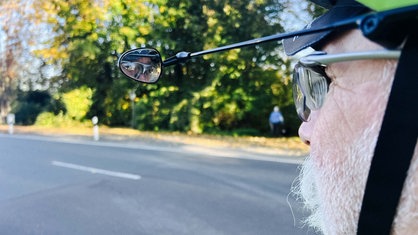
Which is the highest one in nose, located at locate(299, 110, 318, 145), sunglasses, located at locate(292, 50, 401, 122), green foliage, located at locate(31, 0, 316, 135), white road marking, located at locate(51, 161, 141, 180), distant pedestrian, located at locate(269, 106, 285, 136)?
green foliage, located at locate(31, 0, 316, 135)

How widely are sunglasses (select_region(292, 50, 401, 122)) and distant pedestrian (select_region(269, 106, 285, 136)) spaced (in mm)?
14694

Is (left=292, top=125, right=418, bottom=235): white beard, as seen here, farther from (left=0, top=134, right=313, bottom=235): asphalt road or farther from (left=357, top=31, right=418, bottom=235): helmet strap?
(left=0, top=134, right=313, bottom=235): asphalt road

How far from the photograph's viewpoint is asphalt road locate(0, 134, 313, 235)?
4402 millimetres

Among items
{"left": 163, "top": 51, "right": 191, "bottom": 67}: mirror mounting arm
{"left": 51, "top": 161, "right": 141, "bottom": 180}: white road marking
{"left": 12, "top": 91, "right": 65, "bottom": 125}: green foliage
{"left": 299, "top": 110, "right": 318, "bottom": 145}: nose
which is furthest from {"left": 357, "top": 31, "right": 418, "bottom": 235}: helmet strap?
{"left": 12, "top": 91, "right": 65, "bottom": 125}: green foliage

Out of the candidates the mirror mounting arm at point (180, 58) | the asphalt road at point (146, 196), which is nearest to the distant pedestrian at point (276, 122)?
the asphalt road at point (146, 196)

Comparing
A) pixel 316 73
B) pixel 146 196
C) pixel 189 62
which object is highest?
pixel 189 62

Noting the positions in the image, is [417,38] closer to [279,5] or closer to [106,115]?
[279,5]

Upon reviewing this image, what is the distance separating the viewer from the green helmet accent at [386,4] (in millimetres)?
586

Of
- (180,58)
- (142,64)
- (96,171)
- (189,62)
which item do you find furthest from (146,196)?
(189,62)

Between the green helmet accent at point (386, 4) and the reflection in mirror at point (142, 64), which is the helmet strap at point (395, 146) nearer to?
the green helmet accent at point (386, 4)

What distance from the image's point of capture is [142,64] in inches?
57.1

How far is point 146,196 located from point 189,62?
28.0 feet

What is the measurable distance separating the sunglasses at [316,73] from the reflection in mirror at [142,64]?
21.3 inches

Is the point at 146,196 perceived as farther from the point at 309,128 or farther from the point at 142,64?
the point at 309,128
